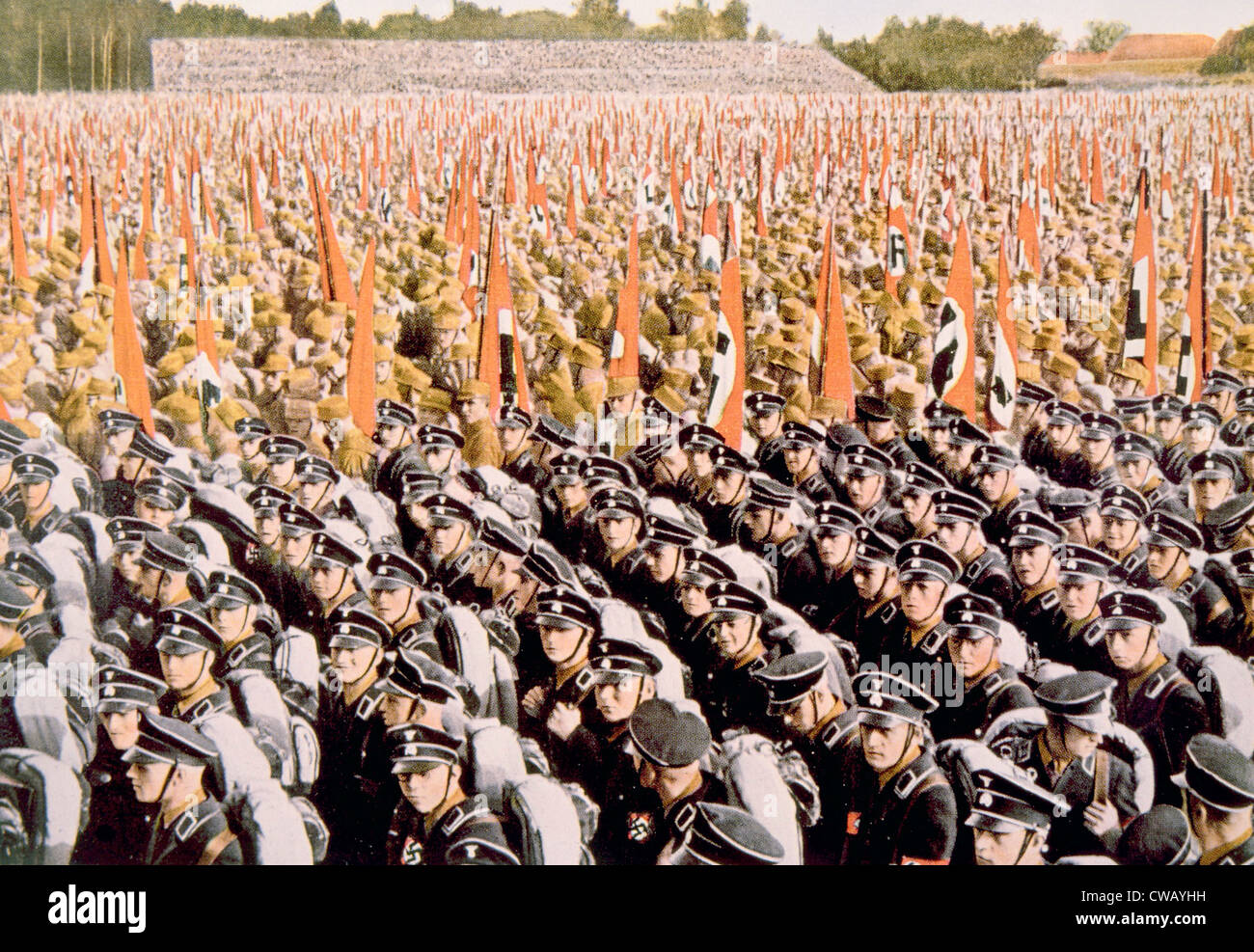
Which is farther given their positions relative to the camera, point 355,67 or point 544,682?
point 355,67

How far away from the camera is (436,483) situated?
5117mm

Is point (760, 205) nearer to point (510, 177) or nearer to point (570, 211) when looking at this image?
point (570, 211)

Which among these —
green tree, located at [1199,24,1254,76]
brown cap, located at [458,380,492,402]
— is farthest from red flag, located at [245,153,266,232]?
green tree, located at [1199,24,1254,76]

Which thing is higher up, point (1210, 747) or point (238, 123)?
point (238, 123)

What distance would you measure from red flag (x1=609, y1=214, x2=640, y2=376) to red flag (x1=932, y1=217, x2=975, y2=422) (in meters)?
1.44

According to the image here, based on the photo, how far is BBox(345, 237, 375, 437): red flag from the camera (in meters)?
5.28

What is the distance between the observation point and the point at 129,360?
5.20 metres

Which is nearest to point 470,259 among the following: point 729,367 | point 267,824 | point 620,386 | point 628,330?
point 628,330

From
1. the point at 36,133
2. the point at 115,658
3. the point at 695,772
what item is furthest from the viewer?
the point at 36,133

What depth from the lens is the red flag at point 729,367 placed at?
206 inches

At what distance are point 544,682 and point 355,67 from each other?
331 cm
